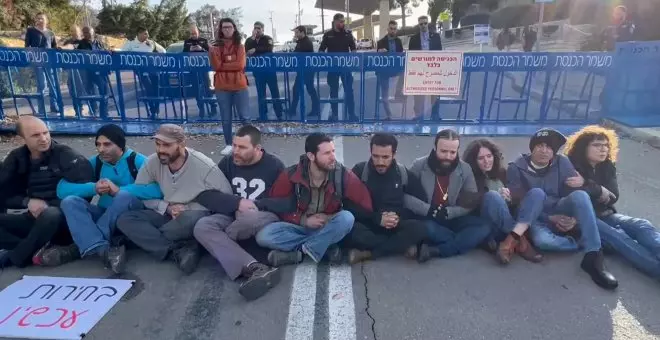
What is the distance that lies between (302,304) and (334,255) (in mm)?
591

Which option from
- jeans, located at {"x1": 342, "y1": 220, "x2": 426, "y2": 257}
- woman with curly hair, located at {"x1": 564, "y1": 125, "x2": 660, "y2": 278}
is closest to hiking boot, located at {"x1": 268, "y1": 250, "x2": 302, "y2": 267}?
jeans, located at {"x1": 342, "y1": 220, "x2": 426, "y2": 257}

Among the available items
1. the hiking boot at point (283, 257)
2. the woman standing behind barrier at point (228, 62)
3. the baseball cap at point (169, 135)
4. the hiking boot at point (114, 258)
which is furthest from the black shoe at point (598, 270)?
the woman standing behind barrier at point (228, 62)

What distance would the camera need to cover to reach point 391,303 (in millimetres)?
2939

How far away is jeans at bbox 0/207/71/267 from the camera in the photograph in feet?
10.8

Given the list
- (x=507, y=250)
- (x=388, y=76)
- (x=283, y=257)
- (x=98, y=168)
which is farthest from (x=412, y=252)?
(x=388, y=76)

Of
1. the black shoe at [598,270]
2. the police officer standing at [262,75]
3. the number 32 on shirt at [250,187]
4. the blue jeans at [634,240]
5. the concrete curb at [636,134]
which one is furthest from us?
the police officer standing at [262,75]

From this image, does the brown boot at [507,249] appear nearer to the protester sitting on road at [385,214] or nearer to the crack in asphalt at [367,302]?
the protester sitting on road at [385,214]

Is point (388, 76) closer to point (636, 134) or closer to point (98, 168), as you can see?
point (636, 134)

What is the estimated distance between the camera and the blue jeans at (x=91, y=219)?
3.31m

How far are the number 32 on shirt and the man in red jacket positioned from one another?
154 millimetres

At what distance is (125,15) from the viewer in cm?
3281

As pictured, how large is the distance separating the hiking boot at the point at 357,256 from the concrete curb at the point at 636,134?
5.80 meters

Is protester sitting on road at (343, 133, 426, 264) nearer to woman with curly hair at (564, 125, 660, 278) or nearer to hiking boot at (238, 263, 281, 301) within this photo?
hiking boot at (238, 263, 281, 301)

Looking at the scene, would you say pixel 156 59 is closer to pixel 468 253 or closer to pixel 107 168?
pixel 107 168
